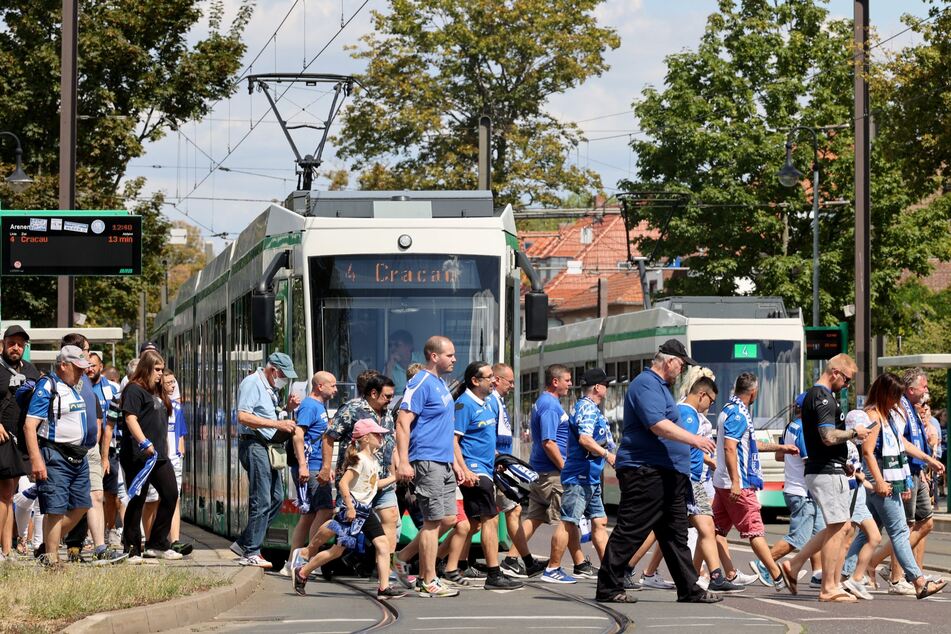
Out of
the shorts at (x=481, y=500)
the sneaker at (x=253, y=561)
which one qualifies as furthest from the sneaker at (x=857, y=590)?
the sneaker at (x=253, y=561)

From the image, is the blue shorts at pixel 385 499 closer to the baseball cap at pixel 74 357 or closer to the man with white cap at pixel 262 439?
the man with white cap at pixel 262 439

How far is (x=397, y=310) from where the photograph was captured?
15828 mm

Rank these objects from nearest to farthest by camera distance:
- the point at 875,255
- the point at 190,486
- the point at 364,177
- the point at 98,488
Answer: the point at 98,488
the point at 190,486
the point at 875,255
the point at 364,177

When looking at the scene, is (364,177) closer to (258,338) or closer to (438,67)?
(438,67)

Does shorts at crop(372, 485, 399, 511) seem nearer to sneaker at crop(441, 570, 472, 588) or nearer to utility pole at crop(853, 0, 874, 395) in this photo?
sneaker at crop(441, 570, 472, 588)

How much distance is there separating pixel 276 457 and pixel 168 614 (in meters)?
4.15

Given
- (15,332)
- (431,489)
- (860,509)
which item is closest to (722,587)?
(860,509)

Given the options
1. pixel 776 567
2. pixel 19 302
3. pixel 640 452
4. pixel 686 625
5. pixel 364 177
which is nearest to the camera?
pixel 686 625

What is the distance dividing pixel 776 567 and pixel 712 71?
3488cm

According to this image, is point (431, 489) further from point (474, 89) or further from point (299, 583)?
point (474, 89)

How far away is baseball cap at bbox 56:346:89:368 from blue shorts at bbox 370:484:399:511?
2.47 metres

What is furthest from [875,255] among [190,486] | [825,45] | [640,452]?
[640,452]

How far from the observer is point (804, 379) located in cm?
2583

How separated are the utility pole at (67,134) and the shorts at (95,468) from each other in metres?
8.22
